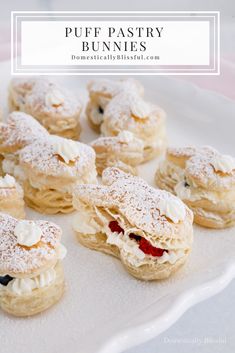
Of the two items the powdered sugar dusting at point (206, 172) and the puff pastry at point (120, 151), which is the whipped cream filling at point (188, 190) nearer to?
the powdered sugar dusting at point (206, 172)

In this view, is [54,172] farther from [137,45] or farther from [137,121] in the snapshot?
[137,45]

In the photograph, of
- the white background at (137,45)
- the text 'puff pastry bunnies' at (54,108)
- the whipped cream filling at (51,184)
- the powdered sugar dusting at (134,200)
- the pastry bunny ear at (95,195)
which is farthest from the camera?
the white background at (137,45)

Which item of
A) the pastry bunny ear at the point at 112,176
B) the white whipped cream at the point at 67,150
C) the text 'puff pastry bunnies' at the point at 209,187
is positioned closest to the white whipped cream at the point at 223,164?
the text 'puff pastry bunnies' at the point at 209,187

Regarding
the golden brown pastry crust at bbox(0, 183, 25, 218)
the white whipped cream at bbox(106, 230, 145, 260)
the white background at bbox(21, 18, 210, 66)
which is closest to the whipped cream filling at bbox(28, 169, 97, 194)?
the golden brown pastry crust at bbox(0, 183, 25, 218)

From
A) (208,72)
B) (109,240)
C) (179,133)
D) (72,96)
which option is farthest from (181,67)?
(109,240)

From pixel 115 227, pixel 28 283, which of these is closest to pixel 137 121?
pixel 115 227

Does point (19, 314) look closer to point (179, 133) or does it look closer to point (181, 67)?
point (179, 133)
